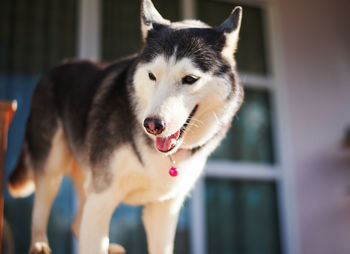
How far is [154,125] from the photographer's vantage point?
6.43 feet

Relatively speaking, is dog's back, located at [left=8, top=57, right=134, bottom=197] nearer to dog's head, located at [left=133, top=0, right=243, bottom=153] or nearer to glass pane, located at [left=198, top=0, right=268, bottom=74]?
dog's head, located at [left=133, top=0, right=243, bottom=153]

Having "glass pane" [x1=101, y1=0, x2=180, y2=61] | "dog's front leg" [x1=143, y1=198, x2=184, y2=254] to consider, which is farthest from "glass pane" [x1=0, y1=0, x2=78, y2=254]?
"dog's front leg" [x1=143, y1=198, x2=184, y2=254]

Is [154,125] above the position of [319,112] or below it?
below

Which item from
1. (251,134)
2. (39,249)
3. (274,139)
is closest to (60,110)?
(39,249)

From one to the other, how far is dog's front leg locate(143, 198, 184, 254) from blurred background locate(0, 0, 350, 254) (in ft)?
5.96

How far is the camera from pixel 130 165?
2.29 metres

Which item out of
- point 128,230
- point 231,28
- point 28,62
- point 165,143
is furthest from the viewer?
point 28,62

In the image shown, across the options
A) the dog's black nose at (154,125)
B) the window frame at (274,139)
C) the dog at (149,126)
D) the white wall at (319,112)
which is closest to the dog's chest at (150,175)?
the dog at (149,126)

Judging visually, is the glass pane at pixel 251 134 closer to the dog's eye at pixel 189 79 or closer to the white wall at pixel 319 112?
the white wall at pixel 319 112

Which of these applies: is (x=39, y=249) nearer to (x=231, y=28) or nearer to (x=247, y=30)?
(x=231, y=28)

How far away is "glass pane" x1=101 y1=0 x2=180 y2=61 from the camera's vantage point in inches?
193

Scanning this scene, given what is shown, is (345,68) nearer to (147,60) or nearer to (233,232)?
(233,232)

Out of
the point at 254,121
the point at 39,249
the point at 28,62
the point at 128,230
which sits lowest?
the point at 128,230

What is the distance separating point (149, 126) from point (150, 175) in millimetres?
381
